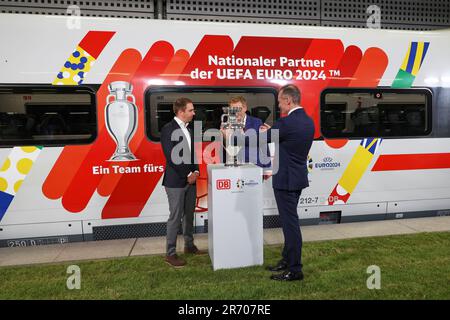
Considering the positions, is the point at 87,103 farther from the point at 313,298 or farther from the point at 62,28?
the point at 313,298

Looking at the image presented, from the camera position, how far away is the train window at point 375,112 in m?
4.63

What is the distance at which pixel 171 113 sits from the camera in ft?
13.9

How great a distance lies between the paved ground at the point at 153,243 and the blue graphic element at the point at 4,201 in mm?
479

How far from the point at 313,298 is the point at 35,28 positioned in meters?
4.08

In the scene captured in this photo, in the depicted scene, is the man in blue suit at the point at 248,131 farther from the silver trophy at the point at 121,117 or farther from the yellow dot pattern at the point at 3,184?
the yellow dot pattern at the point at 3,184

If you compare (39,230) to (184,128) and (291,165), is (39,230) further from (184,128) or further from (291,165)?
(291,165)

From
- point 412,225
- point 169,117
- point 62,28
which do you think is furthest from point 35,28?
point 412,225

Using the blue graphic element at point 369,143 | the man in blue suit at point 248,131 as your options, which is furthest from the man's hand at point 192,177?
the blue graphic element at point 369,143

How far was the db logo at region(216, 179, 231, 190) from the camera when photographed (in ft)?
10.5

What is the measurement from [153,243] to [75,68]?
227 centimetres

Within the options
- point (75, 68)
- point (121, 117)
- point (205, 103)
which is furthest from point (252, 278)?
point (75, 68)

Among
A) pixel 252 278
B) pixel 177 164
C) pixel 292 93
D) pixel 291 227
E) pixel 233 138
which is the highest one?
pixel 292 93

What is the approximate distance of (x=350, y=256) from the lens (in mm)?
3756

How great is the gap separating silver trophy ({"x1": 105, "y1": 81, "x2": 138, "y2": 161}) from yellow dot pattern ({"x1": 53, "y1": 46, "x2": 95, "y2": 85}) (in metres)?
0.34
